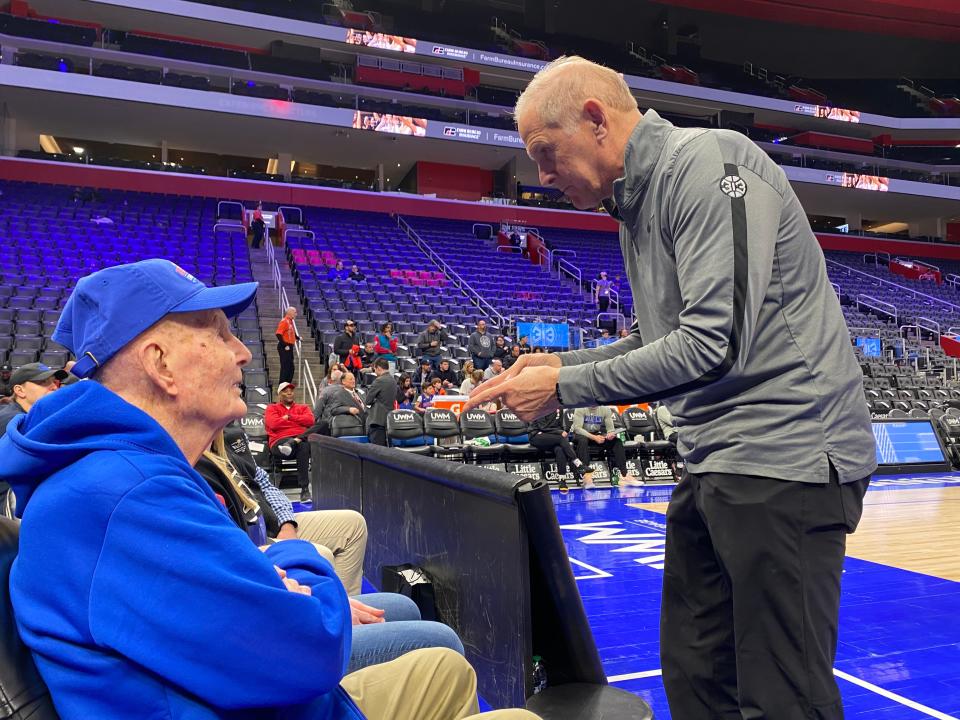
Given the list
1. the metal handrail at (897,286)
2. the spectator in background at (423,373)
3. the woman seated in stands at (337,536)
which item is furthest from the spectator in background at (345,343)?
the metal handrail at (897,286)

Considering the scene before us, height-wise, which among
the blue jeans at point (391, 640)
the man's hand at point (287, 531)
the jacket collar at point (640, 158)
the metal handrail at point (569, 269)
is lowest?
the man's hand at point (287, 531)

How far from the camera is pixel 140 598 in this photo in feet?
2.93

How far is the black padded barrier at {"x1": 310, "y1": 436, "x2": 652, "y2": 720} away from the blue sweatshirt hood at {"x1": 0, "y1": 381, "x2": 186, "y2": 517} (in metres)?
1.06

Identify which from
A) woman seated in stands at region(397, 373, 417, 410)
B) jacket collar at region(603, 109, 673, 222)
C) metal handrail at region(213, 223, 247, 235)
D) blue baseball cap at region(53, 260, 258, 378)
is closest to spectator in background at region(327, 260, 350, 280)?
metal handrail at region(213, 223, 247, 235)

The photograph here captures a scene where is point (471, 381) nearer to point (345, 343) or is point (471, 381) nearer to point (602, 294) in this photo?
point (345, 343)

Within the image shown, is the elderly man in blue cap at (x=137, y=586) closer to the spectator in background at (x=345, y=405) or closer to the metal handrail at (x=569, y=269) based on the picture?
the spectator in background at (x=345, y=405)

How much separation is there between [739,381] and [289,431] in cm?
742

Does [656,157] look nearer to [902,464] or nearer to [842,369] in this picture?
[842,369]

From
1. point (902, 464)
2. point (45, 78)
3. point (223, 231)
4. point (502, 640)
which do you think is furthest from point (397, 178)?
point (502, 640)

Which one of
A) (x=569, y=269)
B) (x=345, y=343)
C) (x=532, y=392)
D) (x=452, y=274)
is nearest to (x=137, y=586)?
(x=532, y=392)

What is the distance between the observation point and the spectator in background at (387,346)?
11648mm

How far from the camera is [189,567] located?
36.1 inches

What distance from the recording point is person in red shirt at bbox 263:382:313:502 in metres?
7.94

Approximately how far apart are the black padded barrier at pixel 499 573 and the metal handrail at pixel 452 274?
11.8m
